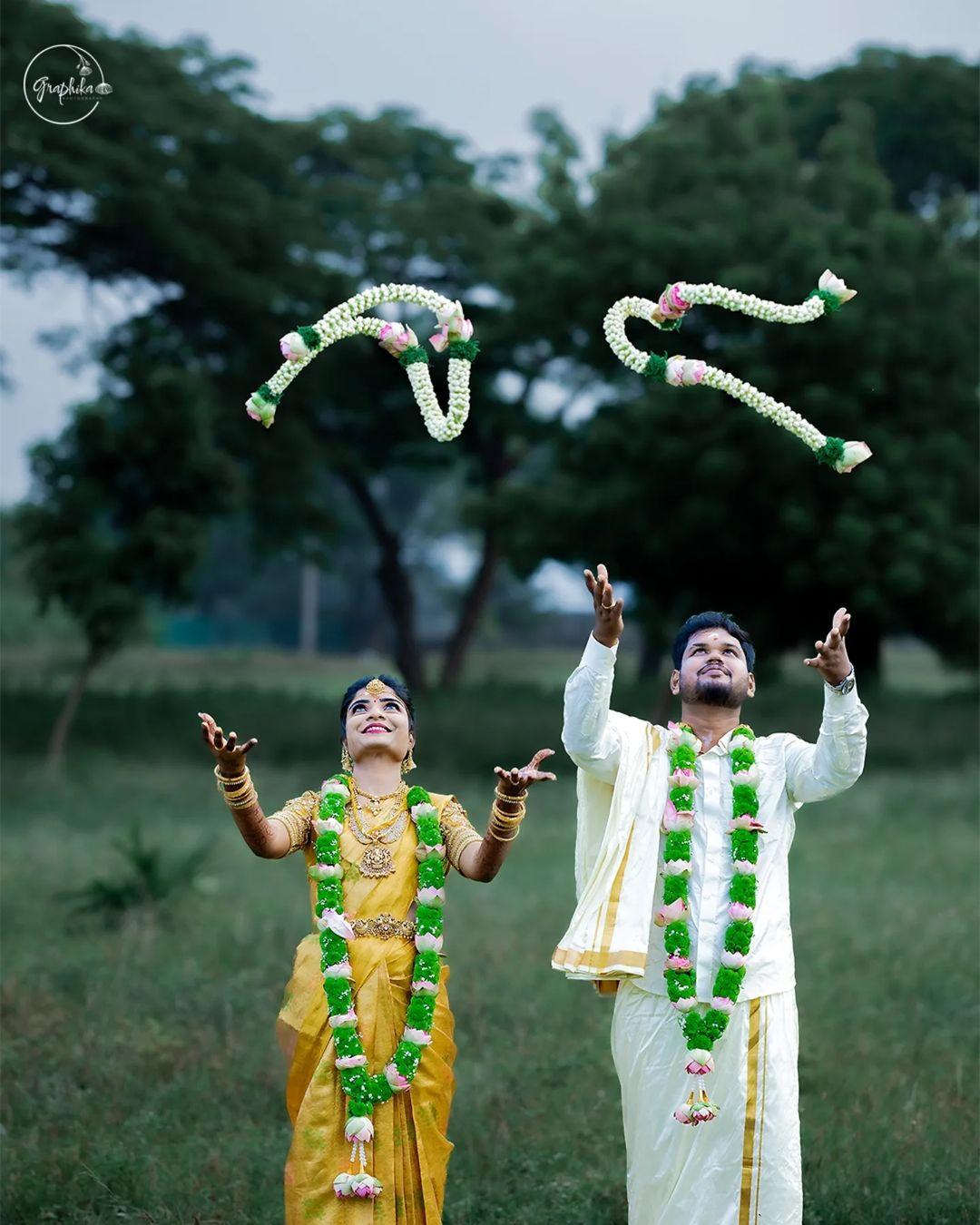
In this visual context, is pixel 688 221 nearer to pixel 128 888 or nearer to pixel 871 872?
pixel 871 872

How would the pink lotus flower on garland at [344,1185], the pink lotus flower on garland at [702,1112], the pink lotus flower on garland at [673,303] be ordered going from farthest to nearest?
1. the pink lotus flower on garland at [673,303]
2. the pink lotus flower on garland at [344,1185]
3. the pink lotus flower on garland at [702,1112]

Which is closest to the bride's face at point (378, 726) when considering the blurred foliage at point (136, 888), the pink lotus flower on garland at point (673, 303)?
the pink lotus flower on garland at point (673, 303)

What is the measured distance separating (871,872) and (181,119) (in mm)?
13183

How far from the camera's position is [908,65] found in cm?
2316

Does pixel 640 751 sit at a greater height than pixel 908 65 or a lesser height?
lesser

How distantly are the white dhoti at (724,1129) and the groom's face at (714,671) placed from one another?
0.97m

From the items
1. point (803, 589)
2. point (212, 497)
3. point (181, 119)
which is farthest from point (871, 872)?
point (181, 119)

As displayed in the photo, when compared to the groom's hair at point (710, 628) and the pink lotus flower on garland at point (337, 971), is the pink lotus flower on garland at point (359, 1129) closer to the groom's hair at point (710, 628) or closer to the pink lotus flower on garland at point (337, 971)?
the pink lotus flower on garland at point (337, 971)

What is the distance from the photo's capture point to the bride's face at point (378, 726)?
4.91 meters

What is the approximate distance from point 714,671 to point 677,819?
0.51 meters

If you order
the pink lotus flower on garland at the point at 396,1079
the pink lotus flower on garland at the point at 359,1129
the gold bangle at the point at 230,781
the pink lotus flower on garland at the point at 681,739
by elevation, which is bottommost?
the pink lotus flower on garland at the point at 359,1129

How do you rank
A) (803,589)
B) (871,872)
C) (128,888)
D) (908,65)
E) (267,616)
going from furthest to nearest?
(267,616) < (908,65) < (803,589) < (871,872) < (128,888)

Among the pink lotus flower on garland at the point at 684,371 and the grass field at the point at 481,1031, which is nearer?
the pink lotus flower on garland at the point at 684,371

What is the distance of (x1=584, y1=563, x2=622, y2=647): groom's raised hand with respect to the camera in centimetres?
455
